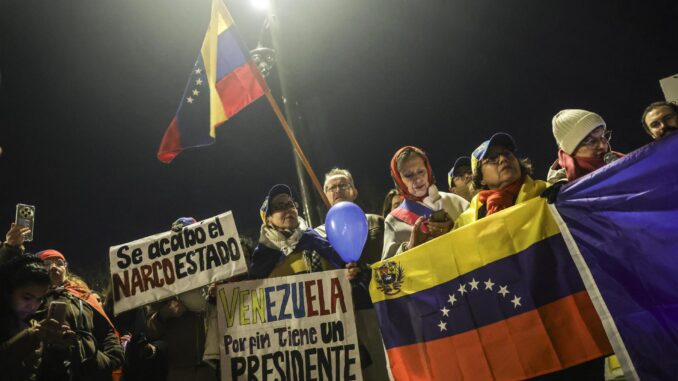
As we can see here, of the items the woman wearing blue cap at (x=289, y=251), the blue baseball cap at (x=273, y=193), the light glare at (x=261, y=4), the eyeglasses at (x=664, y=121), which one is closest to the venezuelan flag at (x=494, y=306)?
the woman wearing blue cap at (x=289, y=251)

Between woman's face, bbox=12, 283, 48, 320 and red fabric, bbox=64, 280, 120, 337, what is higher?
red fabric, bbox=64, 280, 120, 337

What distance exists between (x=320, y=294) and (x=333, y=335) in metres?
0.33

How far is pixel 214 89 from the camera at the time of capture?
6051mm

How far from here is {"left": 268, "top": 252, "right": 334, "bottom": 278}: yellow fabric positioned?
4168 mm

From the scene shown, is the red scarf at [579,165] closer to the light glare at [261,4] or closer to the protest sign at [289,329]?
the protest sign at [289,329]

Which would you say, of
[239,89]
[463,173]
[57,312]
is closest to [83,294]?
[57,312]

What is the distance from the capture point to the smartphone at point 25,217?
173 inches

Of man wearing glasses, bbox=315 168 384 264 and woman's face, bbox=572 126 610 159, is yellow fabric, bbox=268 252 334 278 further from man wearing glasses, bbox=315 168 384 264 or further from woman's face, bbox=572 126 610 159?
woman's face, bbox=572 126 610 159

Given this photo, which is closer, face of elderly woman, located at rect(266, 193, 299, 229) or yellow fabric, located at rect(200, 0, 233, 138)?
face of elderly woman, located at rect(266, 193, 299, 229)

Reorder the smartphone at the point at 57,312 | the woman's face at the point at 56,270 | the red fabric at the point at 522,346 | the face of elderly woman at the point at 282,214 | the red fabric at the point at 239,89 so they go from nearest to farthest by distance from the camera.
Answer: the red fabric at the point at 522,346
the smartphone at the point at 57,312
the face of elderly woman at the point at 282,214
the woman's face at the point at 56,270
the red fabric at the point at 239,89

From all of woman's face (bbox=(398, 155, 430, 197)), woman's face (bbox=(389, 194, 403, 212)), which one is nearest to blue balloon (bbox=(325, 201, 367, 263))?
woman's face (bbox=(398, 155, 430, 197))

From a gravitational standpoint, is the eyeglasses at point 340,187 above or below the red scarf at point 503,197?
above

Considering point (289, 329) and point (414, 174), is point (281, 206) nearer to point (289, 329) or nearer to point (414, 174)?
point (289, 329)

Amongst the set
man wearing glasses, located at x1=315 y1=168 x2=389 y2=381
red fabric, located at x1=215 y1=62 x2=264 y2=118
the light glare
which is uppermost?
the light glare
